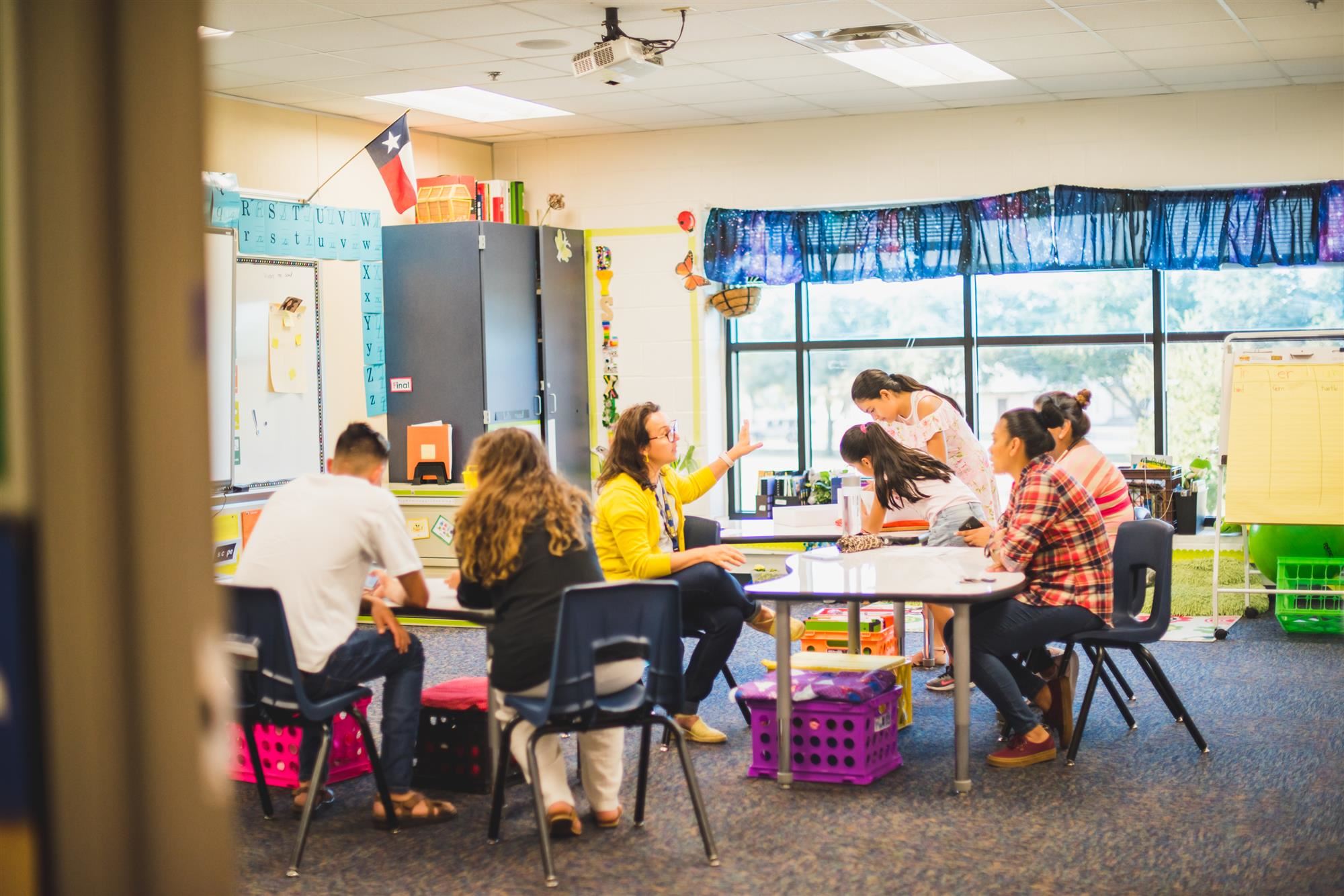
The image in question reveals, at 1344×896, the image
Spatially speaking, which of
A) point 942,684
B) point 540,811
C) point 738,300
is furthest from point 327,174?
point 540,811

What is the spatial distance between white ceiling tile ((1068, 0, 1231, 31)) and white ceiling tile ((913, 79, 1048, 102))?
121cm

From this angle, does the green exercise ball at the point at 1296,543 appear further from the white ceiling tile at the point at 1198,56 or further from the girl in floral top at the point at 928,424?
the white ceiling tile at the point at 1198,56

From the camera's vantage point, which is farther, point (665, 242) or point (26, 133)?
point (665, 242)

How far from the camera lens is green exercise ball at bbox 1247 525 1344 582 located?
6480 millimetres

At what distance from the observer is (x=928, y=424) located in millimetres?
5289

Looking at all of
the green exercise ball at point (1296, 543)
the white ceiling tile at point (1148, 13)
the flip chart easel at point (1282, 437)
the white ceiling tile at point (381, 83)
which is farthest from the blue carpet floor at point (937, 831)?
the white ceiling tile at point (381, 83)

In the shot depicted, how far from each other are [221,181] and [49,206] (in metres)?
6.01

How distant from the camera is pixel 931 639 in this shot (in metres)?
5.72

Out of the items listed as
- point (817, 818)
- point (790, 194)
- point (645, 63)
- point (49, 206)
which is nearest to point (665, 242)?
point (790, 194)

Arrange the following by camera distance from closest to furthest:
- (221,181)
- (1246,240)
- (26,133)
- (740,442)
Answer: (26,133), (740,442), (221,181), (1246,240)

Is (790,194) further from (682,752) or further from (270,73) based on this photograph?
(682,752)

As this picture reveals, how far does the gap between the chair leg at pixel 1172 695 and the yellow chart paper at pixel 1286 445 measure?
205cm

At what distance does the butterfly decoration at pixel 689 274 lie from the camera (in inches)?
329

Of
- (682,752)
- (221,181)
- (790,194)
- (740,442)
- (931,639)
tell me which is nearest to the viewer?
(682,752)
